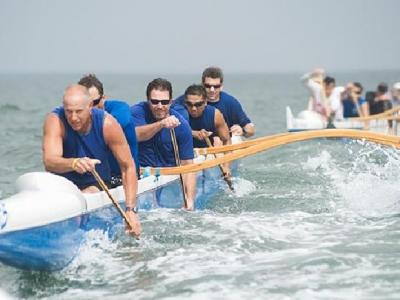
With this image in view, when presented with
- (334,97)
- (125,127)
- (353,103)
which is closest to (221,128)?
(125,127)

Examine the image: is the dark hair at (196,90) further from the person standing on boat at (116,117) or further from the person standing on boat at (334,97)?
the person standing on boat at (334,97)

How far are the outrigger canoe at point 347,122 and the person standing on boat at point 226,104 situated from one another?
6.21 metres

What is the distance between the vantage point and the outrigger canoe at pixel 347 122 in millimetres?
18141

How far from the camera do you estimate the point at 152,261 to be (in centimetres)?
719

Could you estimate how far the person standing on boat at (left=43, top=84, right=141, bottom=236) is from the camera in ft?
23.0

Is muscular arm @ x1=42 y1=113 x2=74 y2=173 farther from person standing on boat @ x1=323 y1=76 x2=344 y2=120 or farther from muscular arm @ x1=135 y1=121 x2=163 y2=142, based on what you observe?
person standing on boat @ x1=323 y1=76 x2=344 y2=120

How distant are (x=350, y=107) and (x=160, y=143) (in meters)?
11.7

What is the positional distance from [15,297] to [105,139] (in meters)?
1.64

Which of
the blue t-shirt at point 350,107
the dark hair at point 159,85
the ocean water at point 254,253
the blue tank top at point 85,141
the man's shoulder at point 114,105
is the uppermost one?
the dark hair at point 159,85

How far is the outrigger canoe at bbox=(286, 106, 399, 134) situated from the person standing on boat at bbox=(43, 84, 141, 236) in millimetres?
11032

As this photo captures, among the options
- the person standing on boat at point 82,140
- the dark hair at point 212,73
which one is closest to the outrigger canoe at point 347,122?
the dark hair at point 212,73

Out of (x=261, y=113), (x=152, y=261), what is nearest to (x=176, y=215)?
(x=152, y=261)

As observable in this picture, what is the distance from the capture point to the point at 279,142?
29.9 ft

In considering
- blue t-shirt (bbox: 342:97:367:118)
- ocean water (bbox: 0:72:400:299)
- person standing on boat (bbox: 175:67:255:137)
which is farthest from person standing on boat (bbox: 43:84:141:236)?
blue t-shirt (bbox: 342:97:367:118)
